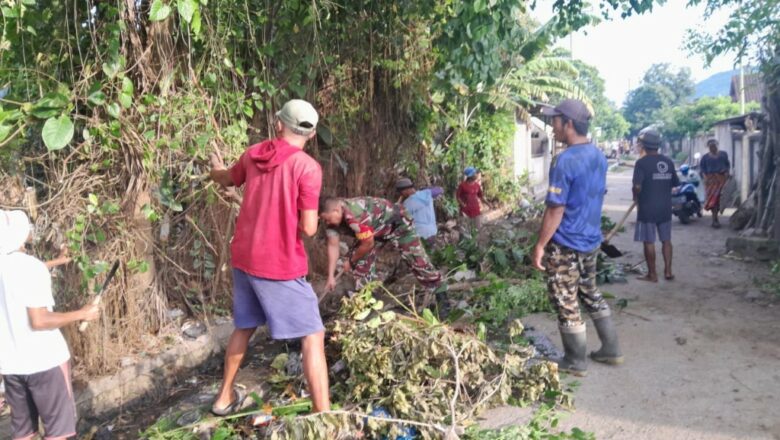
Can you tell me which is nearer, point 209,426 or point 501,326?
point 209,426

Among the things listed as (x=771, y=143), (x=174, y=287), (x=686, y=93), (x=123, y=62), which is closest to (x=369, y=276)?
(x=174, y=287)

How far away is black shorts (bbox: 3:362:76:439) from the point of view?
3094 mm

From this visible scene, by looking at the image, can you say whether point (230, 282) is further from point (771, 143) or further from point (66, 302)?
point (771, 143)

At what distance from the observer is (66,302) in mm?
4461

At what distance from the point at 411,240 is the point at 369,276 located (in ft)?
1.64

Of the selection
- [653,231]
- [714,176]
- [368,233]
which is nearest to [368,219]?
[368,233]

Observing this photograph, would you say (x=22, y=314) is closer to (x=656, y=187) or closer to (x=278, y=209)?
(x=278, y=209)

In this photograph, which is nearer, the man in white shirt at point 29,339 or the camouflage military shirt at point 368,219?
the man in white shirt at point 29,339

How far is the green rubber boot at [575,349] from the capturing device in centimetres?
429

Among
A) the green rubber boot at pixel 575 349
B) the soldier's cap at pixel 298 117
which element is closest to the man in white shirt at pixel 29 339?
the soldier's cap at pixel 298 117

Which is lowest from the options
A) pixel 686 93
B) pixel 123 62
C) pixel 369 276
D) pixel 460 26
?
pixel 369 276

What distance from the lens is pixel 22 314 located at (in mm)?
2992

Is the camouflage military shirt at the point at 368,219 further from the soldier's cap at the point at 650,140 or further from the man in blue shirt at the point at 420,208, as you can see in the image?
the soldier's cap at the point at 650,140

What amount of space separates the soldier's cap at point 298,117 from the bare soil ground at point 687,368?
79.1 inches
